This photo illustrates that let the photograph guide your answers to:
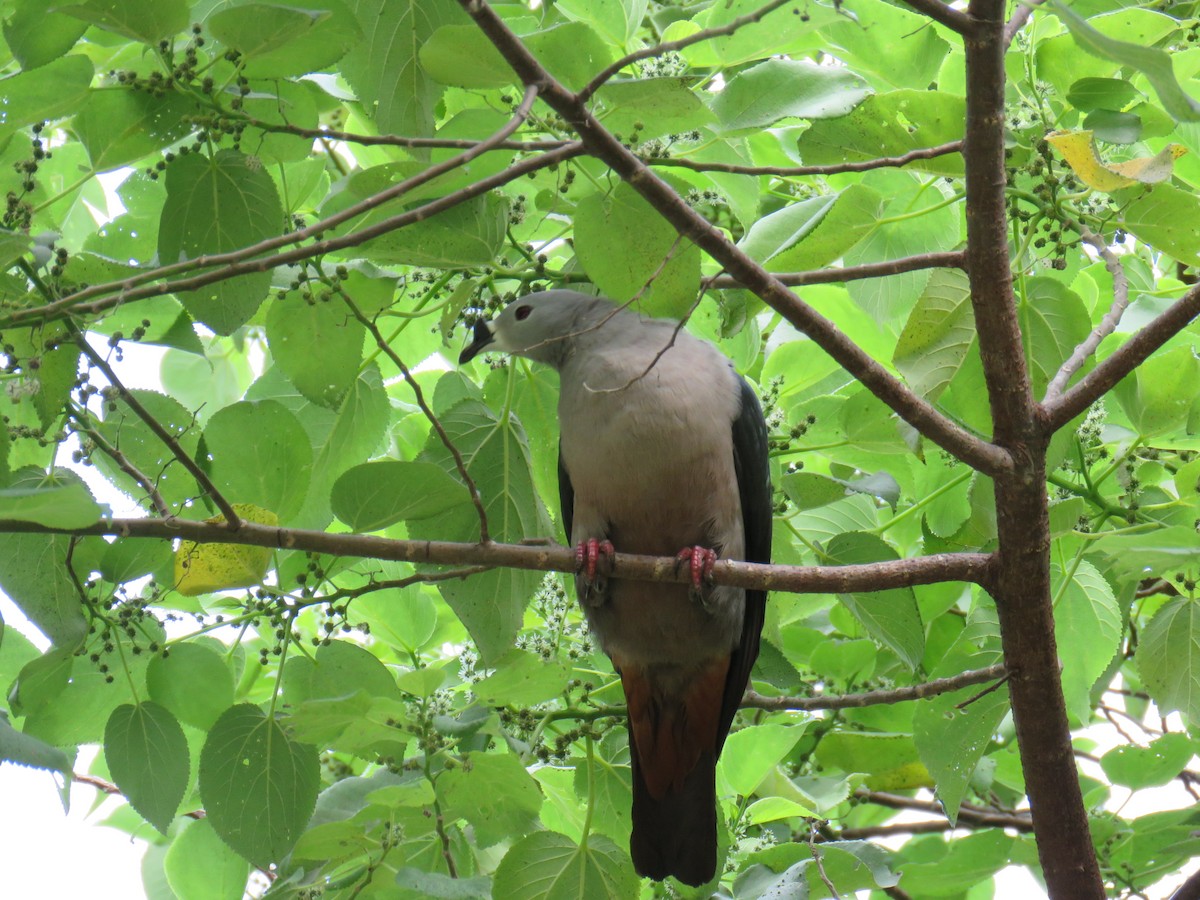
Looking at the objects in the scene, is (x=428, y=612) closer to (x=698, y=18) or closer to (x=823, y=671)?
(x=823, y=671)

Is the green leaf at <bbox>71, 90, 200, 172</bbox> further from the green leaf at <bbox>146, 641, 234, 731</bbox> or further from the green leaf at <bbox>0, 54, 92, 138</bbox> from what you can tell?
the green leaf at <bbox>146, 641, 234, 731</bbox>

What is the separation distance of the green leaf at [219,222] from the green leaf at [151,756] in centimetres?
94

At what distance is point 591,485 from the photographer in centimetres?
346

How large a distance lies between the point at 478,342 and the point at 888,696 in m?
1.65

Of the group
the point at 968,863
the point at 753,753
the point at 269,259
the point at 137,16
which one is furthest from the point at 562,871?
the point at 137,16

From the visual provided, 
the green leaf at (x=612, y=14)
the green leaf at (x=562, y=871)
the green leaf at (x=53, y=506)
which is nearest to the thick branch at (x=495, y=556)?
the green leaf at (x=53, y=506)

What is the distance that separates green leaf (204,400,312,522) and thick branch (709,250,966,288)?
1051mm

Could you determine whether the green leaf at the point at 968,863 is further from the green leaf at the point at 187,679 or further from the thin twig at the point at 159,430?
the thin twig at the point at 159,430

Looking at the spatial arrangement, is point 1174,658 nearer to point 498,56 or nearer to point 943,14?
point 943,14

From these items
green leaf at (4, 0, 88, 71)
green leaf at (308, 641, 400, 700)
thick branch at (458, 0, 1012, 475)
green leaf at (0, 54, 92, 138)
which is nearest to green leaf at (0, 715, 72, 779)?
green leaf at (308, 641, 400, 700)

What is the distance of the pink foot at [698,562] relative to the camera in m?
2.76

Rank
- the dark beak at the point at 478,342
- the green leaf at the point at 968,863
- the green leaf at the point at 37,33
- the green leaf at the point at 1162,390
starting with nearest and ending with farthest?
1. the green leaf at the point at 37,33
2. the green leaf at the point at 1162,390
3. the green leaf at the point at 968,863
4. the dark beak at the point at 478,342

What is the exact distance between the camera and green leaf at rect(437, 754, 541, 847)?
2.60 m

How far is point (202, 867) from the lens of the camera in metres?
3.22
